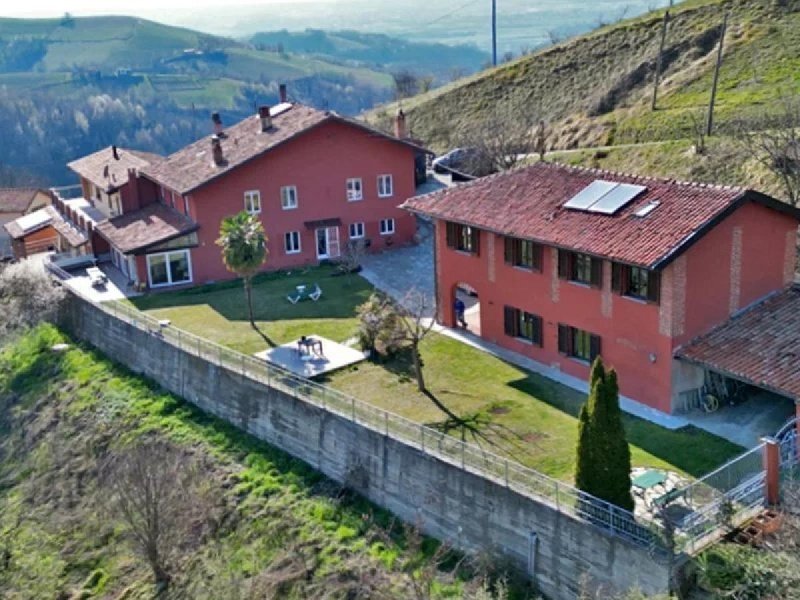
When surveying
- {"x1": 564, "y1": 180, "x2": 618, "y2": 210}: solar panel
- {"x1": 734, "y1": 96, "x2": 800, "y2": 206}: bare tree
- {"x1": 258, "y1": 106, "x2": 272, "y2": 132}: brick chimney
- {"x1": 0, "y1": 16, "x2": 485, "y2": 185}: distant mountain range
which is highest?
{"x1": 258, "y1": 106, "x2": 272, "y2": 132}: brick chimney

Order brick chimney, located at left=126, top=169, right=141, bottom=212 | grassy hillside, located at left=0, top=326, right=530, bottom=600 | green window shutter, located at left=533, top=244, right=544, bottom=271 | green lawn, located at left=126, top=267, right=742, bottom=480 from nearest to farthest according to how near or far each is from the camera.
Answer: grassy hillside, located at left=0, top=326, right=530, bottom=600, green lawn, located at left=126, top=267, right=742, bottom=480, green window shutter, located at left=533, top=244, right=544, bottom=271, brick chimney, located at left=126, top=169, right=141, bottom=212

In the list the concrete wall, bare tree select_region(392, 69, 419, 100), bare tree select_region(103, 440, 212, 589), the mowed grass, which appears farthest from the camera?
bare tree select_region(392, 69, 419, 100)

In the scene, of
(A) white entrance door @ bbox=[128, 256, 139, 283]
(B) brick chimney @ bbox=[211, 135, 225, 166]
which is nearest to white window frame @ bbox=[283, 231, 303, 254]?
(B) brick chimney @ bbox=[211, 135, 225, 166]

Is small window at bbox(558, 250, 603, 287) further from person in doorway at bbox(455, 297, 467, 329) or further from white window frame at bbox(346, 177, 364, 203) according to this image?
white window frame at bbox(346, 177, 364, 203)

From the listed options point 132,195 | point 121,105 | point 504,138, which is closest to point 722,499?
point 132,195

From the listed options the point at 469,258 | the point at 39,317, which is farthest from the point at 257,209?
the point at 469,258

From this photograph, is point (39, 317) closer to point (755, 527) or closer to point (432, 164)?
point (432, 164)

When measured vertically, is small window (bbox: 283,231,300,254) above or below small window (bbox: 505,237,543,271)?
below
